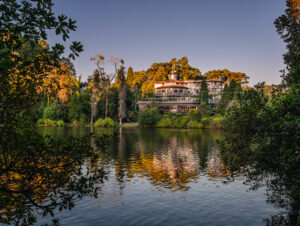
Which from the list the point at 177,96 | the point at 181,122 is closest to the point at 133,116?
the point at 181,122

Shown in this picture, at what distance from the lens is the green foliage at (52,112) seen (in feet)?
269

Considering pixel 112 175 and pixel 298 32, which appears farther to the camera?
pixel 298 32

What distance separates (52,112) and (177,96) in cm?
4378

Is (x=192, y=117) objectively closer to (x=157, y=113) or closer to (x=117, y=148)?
(x=157, y=113)

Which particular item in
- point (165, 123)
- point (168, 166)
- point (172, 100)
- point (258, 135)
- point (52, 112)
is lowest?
point (168, 166)

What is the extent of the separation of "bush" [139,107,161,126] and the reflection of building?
7708 millimetres

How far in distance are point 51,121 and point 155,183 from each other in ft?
218

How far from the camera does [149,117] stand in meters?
81.1

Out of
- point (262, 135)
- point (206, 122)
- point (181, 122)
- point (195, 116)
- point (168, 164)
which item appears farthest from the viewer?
point (195, 116)

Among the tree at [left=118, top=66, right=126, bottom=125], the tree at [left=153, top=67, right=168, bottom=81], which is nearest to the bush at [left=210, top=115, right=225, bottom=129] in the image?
the tree at [left=118, top=66, right=126, bottom=125]

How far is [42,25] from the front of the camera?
6.45 m

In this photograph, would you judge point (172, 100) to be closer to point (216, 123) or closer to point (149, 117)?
point (149, 117)

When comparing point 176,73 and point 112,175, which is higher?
point 176,73

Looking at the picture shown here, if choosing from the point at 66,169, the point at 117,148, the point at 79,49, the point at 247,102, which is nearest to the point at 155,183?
the point at 247,102
